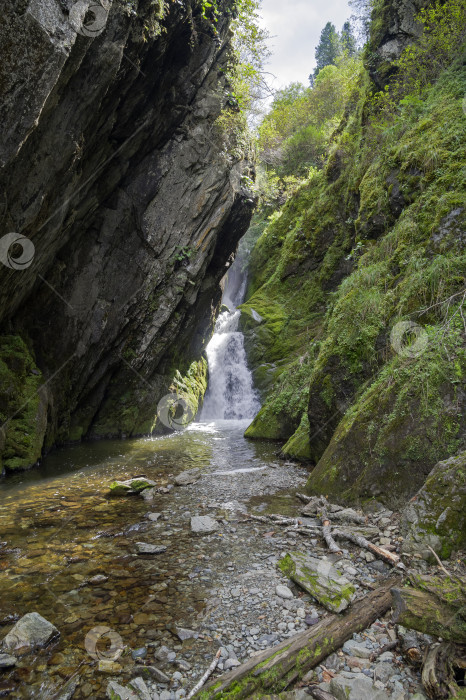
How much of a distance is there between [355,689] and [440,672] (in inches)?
19.2

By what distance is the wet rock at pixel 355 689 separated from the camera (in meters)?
2.08

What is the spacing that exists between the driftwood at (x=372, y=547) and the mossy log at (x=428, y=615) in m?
0.96

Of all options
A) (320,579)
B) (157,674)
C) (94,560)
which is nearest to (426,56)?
(320,579)

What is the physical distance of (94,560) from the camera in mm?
4020

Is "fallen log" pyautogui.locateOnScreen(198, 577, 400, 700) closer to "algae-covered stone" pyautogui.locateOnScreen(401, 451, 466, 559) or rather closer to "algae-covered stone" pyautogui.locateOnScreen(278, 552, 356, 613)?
"algae-covered stone" pyautogui.locateOnScreen(278, 552, 356, 613)

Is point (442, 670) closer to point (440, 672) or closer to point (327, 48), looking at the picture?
point (440, 672)

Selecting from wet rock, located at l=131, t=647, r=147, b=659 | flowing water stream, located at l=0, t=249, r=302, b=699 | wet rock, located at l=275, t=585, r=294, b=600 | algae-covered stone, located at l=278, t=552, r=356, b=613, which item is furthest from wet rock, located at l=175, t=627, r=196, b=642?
algae-covered stone, located at l=278, t=552, r=356, b=613

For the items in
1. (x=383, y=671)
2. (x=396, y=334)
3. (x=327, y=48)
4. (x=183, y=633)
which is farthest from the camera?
(x=327, y=48)

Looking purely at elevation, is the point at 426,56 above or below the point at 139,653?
above

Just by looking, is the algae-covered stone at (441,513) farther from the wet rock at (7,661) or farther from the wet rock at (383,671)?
the wet rock at (7,661)

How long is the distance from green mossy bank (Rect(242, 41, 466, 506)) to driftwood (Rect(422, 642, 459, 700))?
238cm

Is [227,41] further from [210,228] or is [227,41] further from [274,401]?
[274,401]

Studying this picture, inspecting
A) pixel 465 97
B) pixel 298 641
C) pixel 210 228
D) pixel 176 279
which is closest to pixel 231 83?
pixel 210 228

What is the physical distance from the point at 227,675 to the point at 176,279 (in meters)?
11.2
